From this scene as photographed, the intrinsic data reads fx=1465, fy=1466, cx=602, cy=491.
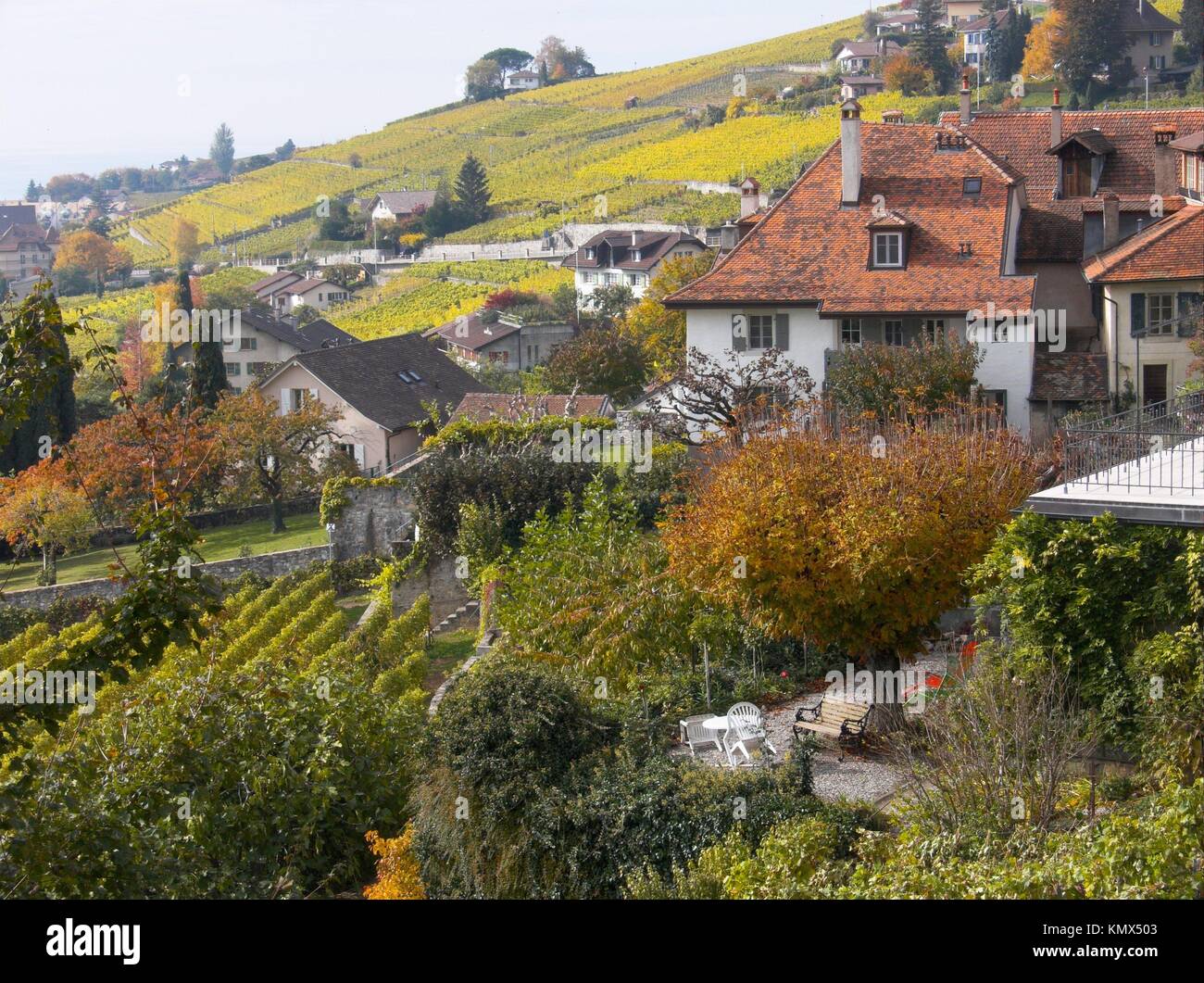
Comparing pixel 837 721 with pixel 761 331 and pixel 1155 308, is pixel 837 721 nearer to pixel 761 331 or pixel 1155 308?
pixel 761 331

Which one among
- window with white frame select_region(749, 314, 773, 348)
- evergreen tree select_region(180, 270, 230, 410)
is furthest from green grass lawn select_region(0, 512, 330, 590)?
window with white frame select_region(749, 314, 773, 348)

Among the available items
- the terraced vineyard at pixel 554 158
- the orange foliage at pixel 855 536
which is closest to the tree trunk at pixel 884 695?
the orange foliage at pixel 855 536

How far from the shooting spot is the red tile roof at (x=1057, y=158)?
120 feet

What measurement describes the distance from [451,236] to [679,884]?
10585 centimetres

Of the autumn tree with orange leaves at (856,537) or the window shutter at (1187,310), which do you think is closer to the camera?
the autumn tree with orange leaves at (856,537)

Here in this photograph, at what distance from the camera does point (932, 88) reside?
10612 centimetres

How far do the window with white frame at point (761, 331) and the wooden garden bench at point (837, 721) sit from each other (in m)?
15.1

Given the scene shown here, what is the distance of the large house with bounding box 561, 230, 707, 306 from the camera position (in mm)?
84000

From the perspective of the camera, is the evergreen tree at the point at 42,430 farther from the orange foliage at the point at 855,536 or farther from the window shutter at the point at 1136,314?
the orange foliage at the point at 855,536

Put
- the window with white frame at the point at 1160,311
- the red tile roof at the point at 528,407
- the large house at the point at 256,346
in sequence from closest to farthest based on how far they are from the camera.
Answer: the window with white frame at the point at 1160,311 → the red tile roof at the point at 528,407 → the large house at the point at 256,346

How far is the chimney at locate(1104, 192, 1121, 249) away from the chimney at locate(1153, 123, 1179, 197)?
7.98ft

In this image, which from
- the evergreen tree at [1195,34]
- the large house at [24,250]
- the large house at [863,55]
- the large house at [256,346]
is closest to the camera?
the large house at [256,346]

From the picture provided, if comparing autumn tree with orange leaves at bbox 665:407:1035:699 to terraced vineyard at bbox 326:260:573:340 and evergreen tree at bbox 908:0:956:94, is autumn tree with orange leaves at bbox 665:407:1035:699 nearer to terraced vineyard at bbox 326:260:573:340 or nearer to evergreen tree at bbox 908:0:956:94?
terraced vineyard at bbox 326:260:573:340
